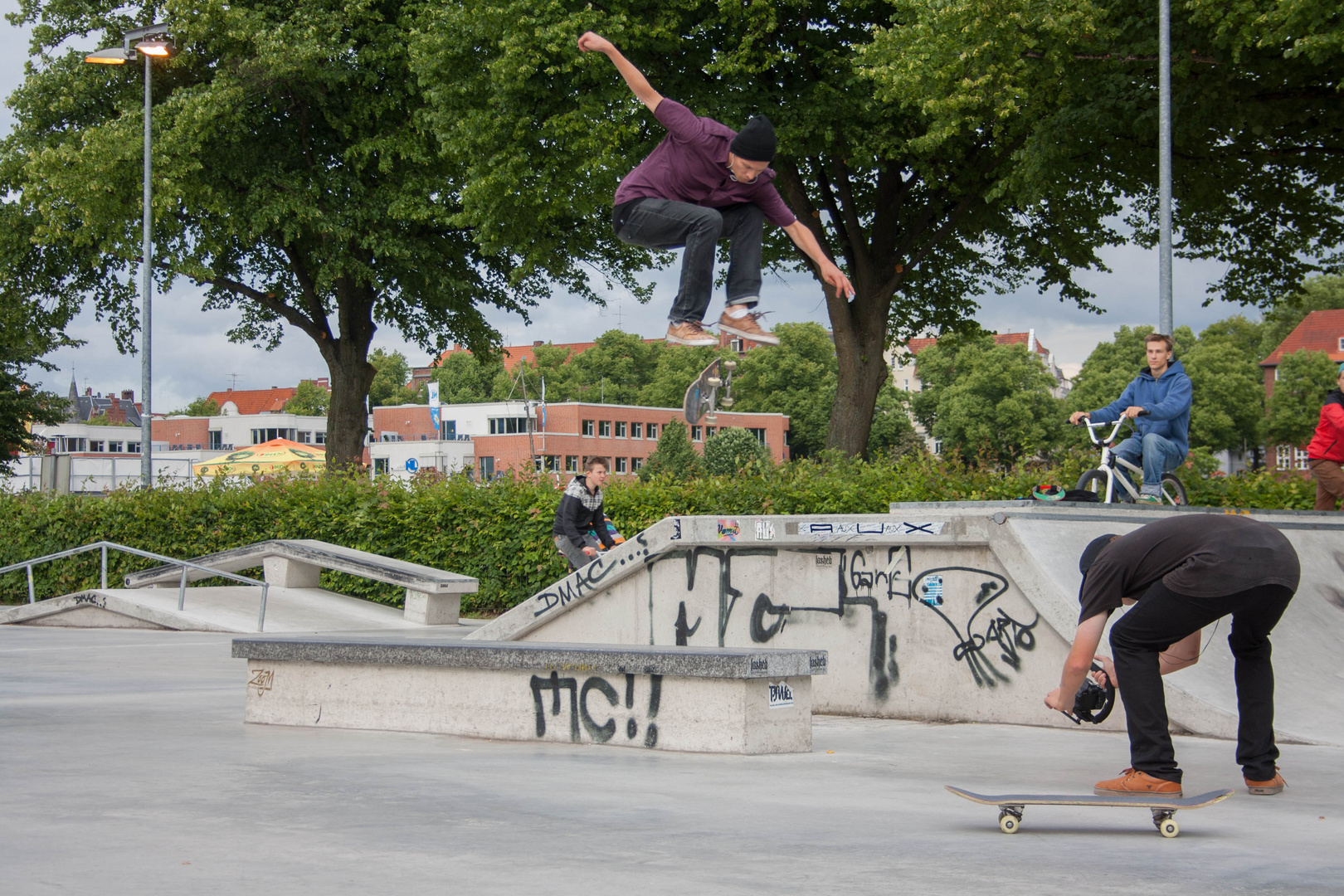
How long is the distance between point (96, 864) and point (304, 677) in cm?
409

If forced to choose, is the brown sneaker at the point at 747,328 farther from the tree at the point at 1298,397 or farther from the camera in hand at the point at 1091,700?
the tree at the point at 1298,397

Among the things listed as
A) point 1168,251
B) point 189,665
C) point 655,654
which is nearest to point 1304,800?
point 655,654

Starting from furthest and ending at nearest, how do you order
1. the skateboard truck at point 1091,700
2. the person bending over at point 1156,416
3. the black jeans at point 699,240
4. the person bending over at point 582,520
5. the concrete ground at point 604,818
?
1. the person bending over at point 582,520
2. the person bending over at point 1156,416
3. the black jeans at point 699,240
4. the skateboard truck at point 1091,700
5. the concrete ground at point 604,818

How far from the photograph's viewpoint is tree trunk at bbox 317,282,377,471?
27.0 m

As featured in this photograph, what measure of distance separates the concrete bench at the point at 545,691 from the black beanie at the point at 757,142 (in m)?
2.63

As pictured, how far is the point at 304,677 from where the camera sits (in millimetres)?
8062

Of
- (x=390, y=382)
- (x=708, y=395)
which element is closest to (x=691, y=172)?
(x=708, y=395)

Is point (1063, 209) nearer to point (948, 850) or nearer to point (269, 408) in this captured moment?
point (948, 850)

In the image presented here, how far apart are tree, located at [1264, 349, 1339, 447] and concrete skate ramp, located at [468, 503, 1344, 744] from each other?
69082 mm

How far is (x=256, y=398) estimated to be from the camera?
181m

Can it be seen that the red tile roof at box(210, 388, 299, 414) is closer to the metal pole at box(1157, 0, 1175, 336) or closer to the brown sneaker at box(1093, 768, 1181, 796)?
the metal pole at box(1157, 0, 1175, 336)

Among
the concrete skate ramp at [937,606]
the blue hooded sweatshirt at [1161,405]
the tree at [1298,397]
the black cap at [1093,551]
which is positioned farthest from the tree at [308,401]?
the black cap at [1093,551]

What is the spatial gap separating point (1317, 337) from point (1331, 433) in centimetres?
8737

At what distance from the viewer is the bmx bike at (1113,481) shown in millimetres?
10719
